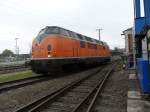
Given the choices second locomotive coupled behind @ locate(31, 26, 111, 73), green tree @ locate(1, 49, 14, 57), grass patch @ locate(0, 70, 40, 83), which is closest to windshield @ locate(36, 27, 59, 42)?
second locomotive coupled behind @ locate(31, 26, 111, 73)

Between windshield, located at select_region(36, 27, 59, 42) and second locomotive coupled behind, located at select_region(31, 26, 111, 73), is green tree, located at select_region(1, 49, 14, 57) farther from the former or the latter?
windshield, located at select_region(36, 27, 59, 42)

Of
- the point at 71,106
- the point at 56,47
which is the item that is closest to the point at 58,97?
the point at 71,106

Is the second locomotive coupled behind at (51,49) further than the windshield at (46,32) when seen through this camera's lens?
No

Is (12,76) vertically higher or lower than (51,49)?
lower

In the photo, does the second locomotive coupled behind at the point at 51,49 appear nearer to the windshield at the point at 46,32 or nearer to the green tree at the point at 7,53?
the windshield at the point at 46,32

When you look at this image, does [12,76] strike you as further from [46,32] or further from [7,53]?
[7,53]

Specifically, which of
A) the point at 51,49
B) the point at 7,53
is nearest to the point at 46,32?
the point at 51,49

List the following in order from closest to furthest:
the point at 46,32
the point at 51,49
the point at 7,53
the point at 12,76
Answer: the point at 51,49 < the point at 46,32 < the point at 12,76 < the point at 7,53

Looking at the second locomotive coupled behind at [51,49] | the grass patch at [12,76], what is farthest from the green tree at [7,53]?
the second locomotive coupled behind at [51,49]

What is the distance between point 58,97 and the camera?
1026cm

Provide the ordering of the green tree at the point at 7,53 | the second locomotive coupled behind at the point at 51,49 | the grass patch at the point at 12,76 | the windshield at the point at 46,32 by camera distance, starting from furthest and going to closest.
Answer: the green tree at the point at 7,53
the windshield at the point at 46,32
the grass patch at the point at 12,76
the second locomotive coupled behind at the point at 51,49

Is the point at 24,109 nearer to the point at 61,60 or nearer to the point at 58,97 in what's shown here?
the point at 58,97

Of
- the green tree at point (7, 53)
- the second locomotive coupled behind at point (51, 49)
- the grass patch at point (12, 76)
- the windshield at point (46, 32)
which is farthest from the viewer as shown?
the green tree at point (7, 53)

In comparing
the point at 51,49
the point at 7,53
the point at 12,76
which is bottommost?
the point at 12,76
